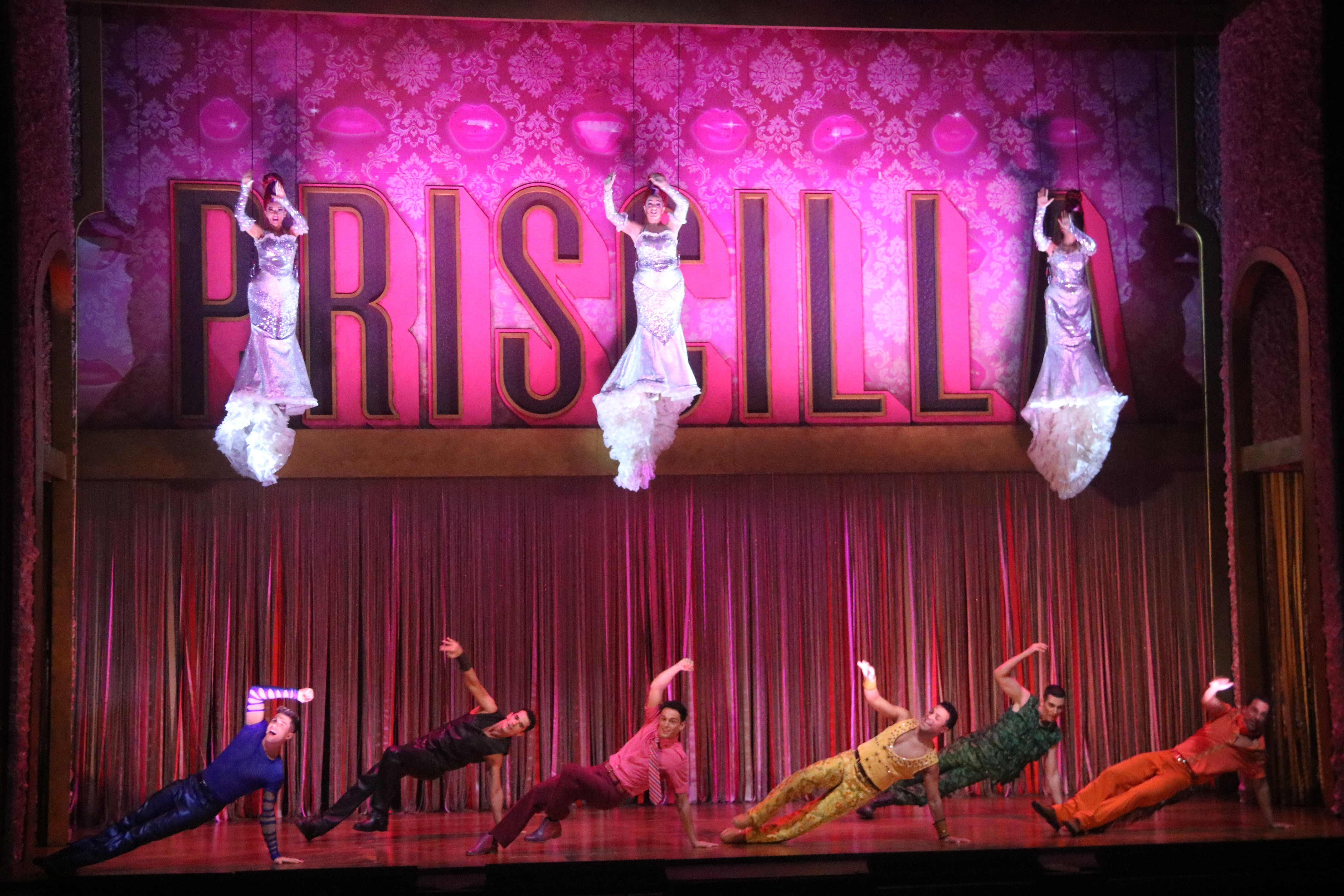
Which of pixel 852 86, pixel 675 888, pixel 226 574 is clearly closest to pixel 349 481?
pixel 226 574

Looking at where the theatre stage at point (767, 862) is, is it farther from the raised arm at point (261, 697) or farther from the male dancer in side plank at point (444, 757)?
the raised arm at point (261, 697)

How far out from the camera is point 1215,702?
7.77 m

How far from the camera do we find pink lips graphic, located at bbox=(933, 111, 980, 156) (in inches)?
376

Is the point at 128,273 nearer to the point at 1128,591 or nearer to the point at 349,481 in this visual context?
the point at 349,481

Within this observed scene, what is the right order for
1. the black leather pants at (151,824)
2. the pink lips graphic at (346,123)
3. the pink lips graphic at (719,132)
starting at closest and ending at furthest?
the black leather pants at (151,824) → the pink lips graphic at (346,123) → the pink lips graphic at (719,132)

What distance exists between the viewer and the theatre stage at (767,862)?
6.73 metres

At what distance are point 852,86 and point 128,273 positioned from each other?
4.91 meters

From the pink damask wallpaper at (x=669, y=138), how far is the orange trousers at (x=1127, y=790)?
111 inches

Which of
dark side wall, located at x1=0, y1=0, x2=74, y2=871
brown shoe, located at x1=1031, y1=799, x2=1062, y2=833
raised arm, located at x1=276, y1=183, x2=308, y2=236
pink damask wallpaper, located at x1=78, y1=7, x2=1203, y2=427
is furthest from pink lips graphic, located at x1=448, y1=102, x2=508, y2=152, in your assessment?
brown shoe, located at x1=1031, y1=799, x2=1062, y2=833

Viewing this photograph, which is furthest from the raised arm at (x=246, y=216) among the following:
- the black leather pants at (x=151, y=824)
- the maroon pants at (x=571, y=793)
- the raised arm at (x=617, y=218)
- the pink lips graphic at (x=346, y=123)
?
the maroon pants at (x=571, y=793)

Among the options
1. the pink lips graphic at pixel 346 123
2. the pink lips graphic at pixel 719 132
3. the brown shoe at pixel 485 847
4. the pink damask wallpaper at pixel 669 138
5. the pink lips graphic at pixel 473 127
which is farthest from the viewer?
the pink lips graphic at pixel 719 132

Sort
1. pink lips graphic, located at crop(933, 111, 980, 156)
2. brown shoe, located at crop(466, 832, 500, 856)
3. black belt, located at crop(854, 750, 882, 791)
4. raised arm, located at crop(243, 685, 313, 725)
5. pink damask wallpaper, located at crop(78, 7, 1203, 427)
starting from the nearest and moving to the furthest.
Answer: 1. raised arm, located at crop(243, 685, 313, 725)
2. brown shoe, located at crop(466, 832, 500, 856)
3. black belt, located at crop(854, 750, 882, 791)
4. pink damask wallpaper, located at crop(78, 7, 1203, 427)
5. pink lips graphic, located at crop(933, 111, 980, 156)

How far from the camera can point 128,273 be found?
8.91 meters

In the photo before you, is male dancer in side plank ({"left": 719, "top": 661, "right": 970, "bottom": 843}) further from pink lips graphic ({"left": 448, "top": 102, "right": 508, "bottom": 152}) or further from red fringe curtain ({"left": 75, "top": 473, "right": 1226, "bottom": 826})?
pink lips graphic ({"left": 448, "top": 102, "right": 508, "bottom": 152})
